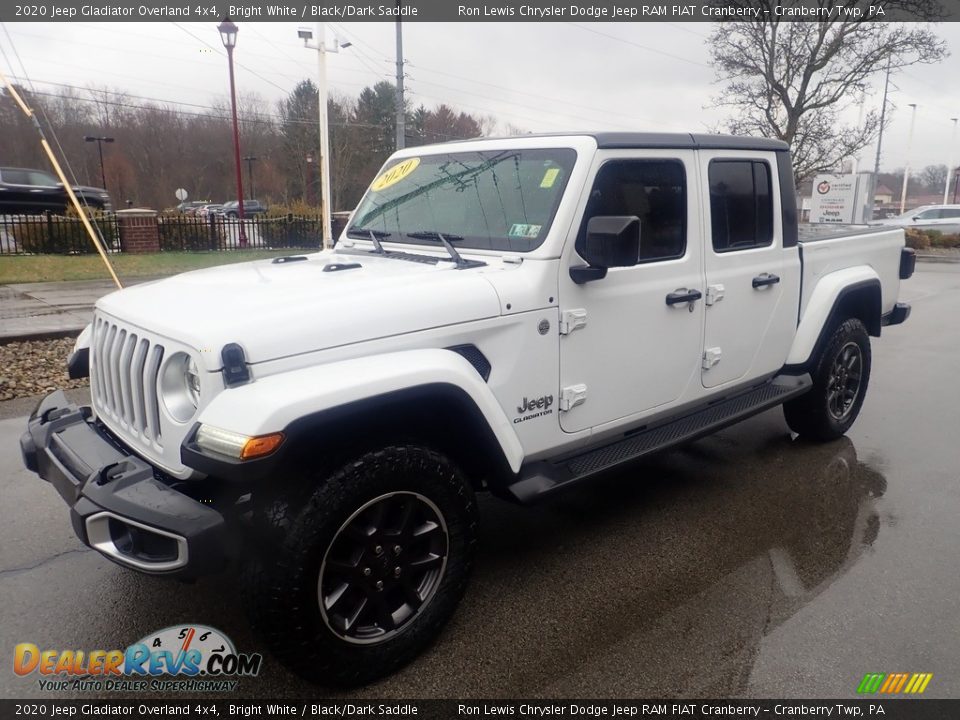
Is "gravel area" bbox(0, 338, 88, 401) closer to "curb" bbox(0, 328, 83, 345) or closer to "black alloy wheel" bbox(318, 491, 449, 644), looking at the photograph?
"curb" bbox(0, 328, 83, 345)

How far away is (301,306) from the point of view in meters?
2.53

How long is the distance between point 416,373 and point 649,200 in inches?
67.2

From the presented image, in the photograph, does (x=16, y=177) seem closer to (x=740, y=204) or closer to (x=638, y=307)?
(x=740, y=204)

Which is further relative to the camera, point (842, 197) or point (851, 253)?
point (842, 197)

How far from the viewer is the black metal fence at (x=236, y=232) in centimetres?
1905

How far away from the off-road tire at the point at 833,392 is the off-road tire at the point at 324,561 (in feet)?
10.4


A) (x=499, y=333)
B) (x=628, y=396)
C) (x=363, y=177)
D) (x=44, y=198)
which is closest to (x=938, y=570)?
(x=628, y=396)

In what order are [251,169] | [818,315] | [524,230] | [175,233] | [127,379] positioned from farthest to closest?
[251,169] < [175,233] < [818,315] < [524,230] < [127,379]

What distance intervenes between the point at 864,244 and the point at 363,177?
136ft

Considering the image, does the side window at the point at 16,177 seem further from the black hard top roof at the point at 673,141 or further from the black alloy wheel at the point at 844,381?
the black alloy wheel at the point at 844,381

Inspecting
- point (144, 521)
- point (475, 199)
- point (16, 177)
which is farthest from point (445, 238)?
point (16, 177)

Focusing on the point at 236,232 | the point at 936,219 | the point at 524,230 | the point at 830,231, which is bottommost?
the point at 236,232

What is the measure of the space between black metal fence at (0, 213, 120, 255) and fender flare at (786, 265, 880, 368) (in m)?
16.3

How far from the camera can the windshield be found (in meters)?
3.23
